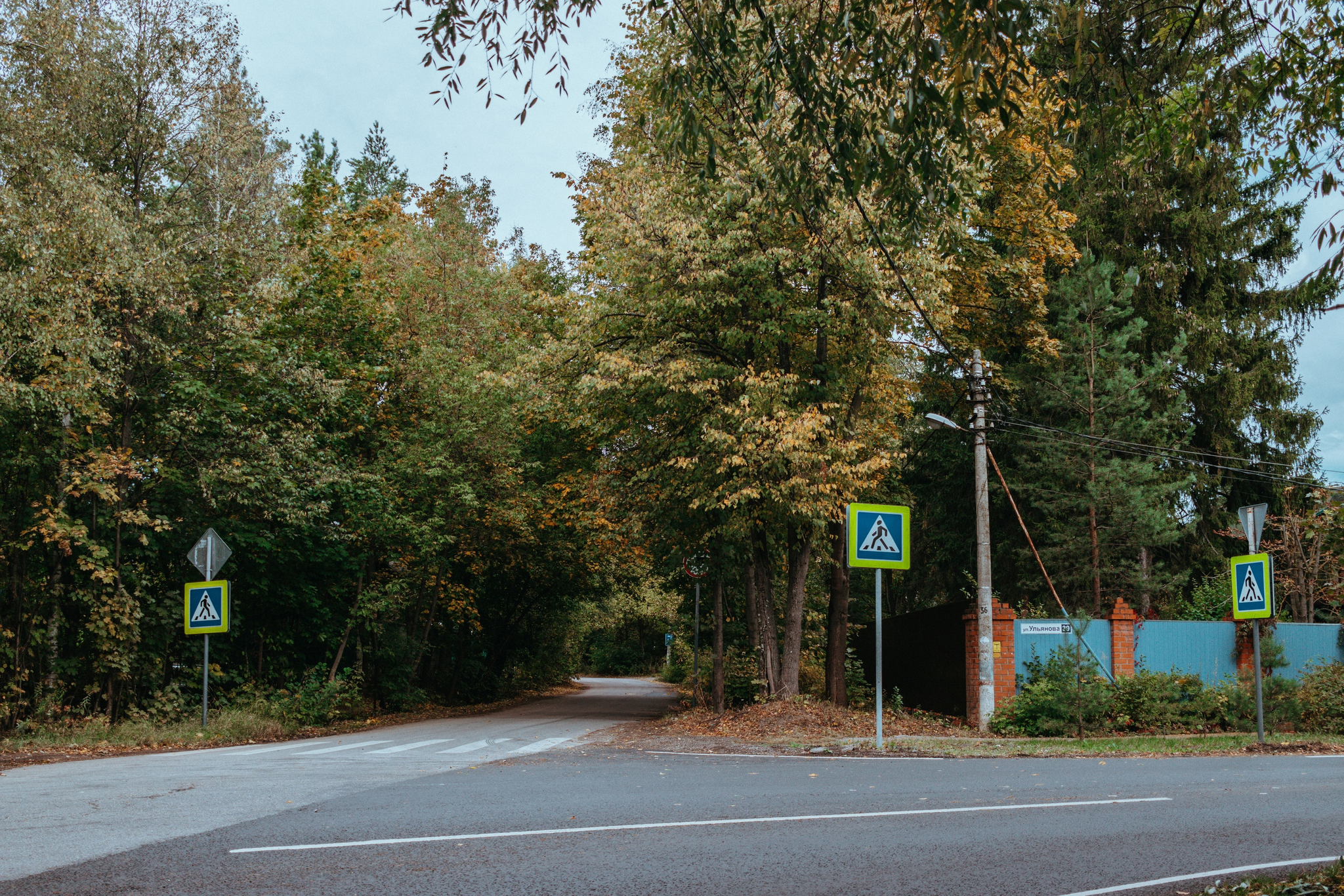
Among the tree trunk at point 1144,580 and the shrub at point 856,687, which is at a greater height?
the tree trunk at point 1144,580

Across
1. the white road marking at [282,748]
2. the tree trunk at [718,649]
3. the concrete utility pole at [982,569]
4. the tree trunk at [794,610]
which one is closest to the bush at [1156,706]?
the concrete utility pole at [982,569]

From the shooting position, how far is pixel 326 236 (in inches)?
938

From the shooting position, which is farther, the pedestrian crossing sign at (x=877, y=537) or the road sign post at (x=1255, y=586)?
the road sign post at (x=1255, y=586)

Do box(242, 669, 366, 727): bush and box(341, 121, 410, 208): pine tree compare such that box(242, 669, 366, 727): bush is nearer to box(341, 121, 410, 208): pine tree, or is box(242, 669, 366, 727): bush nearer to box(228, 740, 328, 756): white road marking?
box(228, 740, 328, 756): white road marking

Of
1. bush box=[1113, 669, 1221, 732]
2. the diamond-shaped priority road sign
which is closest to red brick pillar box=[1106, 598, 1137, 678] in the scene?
bush box=[1113, 669, 1221, 732]

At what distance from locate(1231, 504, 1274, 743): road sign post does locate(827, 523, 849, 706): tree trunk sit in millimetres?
7832

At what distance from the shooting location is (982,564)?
17250mm

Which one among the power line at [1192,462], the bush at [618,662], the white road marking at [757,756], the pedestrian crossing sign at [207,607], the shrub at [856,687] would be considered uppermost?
the power line at [1192,462]

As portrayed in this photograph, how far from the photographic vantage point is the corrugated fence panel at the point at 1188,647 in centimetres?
1850

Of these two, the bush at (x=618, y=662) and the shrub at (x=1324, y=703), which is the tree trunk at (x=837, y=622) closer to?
the shrub at (x=1324, y=703)

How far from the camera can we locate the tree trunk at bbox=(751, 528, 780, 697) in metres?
18.9

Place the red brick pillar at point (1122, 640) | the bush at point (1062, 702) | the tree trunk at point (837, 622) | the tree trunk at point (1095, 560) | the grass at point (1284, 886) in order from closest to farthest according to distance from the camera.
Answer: the grass at point (1284, 886) → the bush at point (1062, 702) → the red brick pillar at point (1122, 640) → the tree trunk at point (837, 622) → the tree trunk at point (1095, 560)

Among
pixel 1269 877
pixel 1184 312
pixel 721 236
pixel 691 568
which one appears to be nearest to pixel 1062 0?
pixel 1269 877

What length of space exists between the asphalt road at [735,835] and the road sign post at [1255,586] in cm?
424
